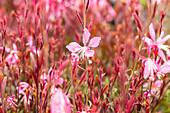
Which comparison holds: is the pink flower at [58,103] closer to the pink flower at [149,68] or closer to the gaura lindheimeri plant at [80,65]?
the gaura lindheimeri plant at [80,65]

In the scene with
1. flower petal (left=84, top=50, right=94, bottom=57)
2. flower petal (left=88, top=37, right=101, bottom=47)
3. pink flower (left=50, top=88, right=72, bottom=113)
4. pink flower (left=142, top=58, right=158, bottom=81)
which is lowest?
pink flower (left=50, top=88, right=72, bottom=113)

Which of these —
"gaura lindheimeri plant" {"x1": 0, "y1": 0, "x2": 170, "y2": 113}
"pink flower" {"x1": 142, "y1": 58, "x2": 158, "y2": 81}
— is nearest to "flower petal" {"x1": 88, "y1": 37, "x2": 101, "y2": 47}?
"gaura lindheimeri plant" {"x1": 0, "y1": 0, "x2": 170, "y2": 113}

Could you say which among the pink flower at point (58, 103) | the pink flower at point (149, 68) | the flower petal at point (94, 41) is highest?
the flower petal at point (94, 41)

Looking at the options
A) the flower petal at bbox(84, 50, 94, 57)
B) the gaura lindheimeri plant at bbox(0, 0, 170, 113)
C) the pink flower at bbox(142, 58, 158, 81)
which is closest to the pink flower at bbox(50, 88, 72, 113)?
the gaura lindheimeri plant at bbox(0, 0, 170, 113)

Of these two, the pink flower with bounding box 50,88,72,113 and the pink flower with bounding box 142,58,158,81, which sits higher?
the pink flower with bounding box 142,58,158,81

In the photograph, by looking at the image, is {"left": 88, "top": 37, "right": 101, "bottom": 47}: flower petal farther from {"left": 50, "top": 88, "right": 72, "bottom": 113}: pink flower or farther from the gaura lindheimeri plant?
{"left": 50, "top": 88, "right": 72, "bottom": 113}: pink flower

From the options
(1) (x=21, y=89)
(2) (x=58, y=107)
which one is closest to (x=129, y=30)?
(1) (x=21, y=89)

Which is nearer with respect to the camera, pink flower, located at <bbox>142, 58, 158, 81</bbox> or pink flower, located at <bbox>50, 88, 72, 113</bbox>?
pink flower, located at <bbox>50, 88, 72, 113</bbox>

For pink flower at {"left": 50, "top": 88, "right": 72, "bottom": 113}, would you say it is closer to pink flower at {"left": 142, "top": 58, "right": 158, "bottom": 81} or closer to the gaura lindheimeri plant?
the gaura lindheimeri plant

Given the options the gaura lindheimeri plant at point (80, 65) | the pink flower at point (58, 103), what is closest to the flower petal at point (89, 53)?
Result: the gaura lindheimeri plant at point (80, 65)

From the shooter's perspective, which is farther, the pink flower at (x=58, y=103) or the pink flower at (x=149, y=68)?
the pink flower at (x=149, y=68)

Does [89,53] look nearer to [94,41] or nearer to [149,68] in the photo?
[94,41]
